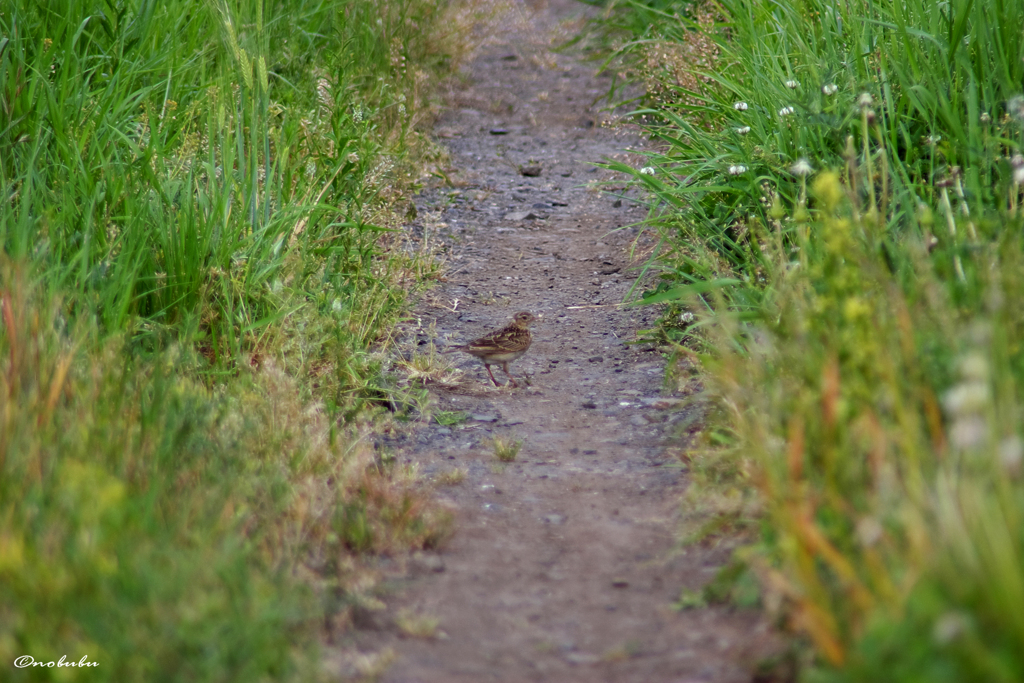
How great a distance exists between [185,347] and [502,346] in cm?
189

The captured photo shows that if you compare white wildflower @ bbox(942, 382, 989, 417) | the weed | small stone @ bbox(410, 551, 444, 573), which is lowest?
small stone @ bbox(410, 551, 444, 573)

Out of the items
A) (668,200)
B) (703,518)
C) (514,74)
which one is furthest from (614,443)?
(514,74)

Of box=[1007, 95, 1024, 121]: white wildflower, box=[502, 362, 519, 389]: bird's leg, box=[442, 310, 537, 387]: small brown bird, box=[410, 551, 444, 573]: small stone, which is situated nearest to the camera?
box=[410, 551, 444, 573]: small stone

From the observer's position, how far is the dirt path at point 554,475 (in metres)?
2.87

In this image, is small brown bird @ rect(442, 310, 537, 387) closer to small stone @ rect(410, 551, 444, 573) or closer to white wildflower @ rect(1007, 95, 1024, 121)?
small stone @ rect(410, 551, 444, 573)

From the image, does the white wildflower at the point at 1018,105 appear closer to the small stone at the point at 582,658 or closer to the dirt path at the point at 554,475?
the dirt path at the point at 554,475

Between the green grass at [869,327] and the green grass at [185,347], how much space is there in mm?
1261

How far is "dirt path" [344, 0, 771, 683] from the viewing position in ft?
9.43

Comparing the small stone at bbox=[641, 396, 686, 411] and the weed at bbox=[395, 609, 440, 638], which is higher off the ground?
the weed at bbox=[395, 609, 440, 638]

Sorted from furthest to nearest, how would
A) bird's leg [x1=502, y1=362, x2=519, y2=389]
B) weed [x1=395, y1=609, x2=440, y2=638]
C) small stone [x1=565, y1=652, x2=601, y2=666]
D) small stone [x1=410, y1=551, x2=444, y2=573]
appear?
bird's leg [x1=502, y1=362, x2=519, y2=389]
small stone [x1=410, y1=551, x2=444, y2=573]
weed [x1=395, y1=609, x2=440, y2=638]
small stone [x1=565, y1=652, x2=601, y2=666]

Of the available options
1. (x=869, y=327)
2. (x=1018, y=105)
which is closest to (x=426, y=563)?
(x=869, y=327)

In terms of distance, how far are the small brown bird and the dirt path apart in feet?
0.53

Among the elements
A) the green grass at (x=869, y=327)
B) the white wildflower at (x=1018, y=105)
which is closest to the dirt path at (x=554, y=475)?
the green grass at (x=869, y=327)

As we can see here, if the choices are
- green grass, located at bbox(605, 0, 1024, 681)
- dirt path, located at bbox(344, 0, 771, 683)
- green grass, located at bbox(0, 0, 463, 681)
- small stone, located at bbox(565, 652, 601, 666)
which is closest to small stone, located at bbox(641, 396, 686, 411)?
dirt path, located at bbox(344, 0, 771, 683)
